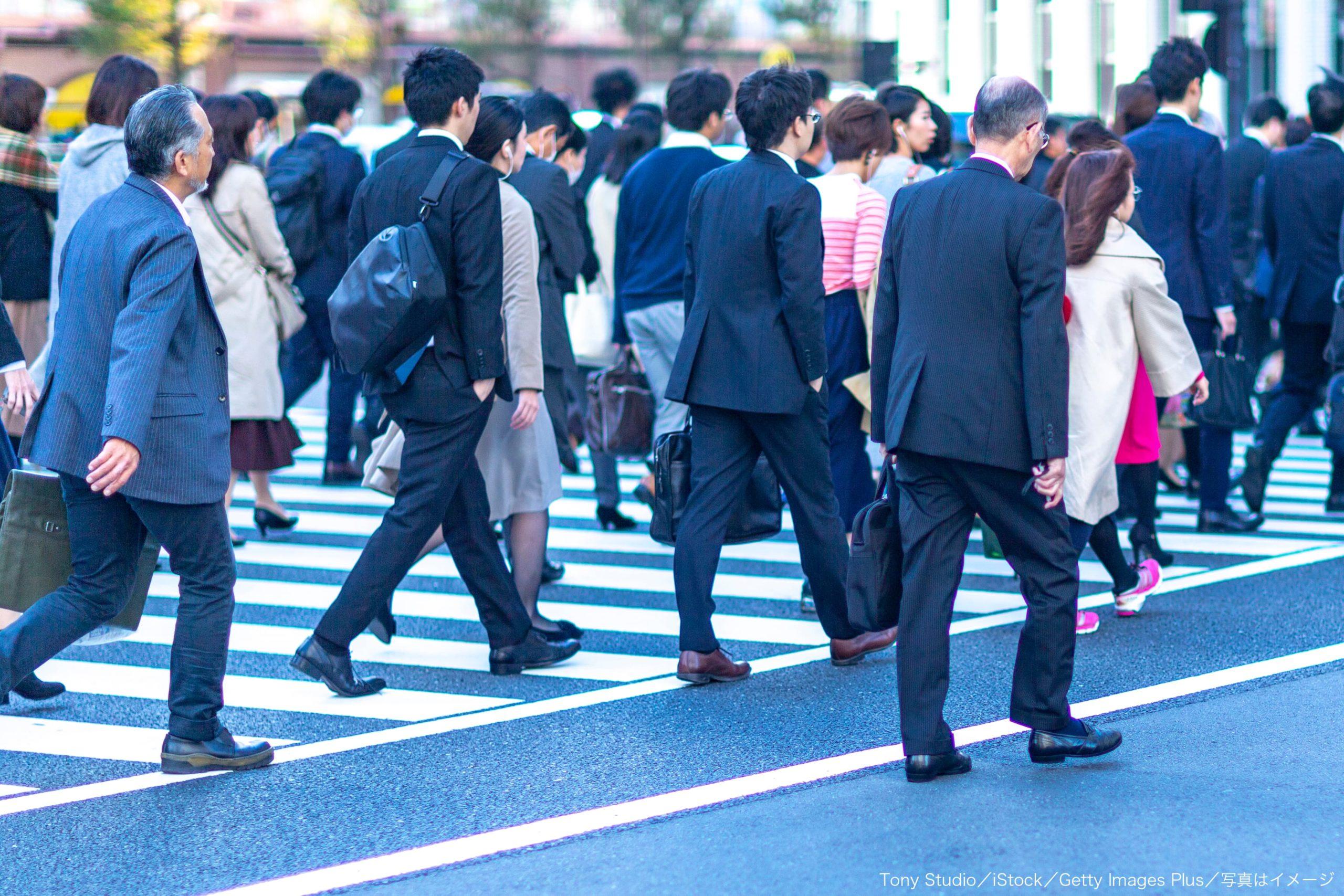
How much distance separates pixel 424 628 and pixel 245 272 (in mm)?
2297

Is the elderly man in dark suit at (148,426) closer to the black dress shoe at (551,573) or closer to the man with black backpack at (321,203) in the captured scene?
the black dress shoe at (551,573)

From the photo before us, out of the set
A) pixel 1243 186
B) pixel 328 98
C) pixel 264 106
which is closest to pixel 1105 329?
pixel 264 106

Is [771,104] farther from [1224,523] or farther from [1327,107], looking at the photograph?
[1327,107]

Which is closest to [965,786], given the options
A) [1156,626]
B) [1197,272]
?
[1156,626]

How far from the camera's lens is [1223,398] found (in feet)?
25.9

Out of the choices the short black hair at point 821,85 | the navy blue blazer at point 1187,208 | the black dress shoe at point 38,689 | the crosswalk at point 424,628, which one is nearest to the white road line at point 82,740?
the crosswalk at point 424,628

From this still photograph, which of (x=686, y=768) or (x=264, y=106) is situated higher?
(x=264, y=106)

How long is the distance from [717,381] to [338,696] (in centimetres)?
165

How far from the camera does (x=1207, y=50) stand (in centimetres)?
1329

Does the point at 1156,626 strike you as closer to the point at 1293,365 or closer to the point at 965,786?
the point at 965,786

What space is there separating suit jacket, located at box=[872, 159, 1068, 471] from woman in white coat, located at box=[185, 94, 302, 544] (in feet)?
14.4

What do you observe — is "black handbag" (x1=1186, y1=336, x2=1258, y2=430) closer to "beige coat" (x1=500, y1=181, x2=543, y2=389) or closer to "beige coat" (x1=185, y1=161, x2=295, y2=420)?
"beige coat" (x1=500, y1=181, x2=543, y2=389)

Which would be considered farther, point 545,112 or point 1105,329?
point 545,112

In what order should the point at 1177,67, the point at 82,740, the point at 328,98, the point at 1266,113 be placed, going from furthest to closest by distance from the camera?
1. the point at 1266,113
2. the point at 328,98
3. the point at 1177,67
4. the point at 82,740
